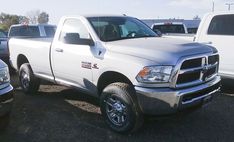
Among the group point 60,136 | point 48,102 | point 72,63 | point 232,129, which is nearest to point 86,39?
point 72,63

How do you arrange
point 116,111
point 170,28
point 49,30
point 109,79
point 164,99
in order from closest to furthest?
1. point 164,99
2. point 116,111
3. point 109,79
4. point 49,30
5. point 170,28

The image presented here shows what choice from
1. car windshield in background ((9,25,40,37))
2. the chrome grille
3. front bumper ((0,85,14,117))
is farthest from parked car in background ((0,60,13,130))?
car windshield in background ((9,25,40,37))

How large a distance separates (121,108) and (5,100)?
5.39 ft

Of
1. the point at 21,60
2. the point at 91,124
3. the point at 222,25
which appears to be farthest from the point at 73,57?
Result: the point at 222,25

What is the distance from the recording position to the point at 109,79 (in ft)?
17.8

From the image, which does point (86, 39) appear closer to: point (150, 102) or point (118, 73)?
point (118, 73)

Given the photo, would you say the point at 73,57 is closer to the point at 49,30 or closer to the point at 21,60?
the point at 21,60

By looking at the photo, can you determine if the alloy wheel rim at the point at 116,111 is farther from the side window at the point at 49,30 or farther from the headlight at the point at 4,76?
the side window at the point at 49,30

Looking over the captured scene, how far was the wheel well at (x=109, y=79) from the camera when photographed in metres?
5.10

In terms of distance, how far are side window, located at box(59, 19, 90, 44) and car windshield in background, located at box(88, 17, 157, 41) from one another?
8.2 inches

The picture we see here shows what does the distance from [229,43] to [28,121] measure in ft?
14.7

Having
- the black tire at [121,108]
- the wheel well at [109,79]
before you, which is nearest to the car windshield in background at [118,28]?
the wheel well at [109,79]

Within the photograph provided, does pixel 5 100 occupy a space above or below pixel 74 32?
below

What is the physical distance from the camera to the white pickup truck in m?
4.58
